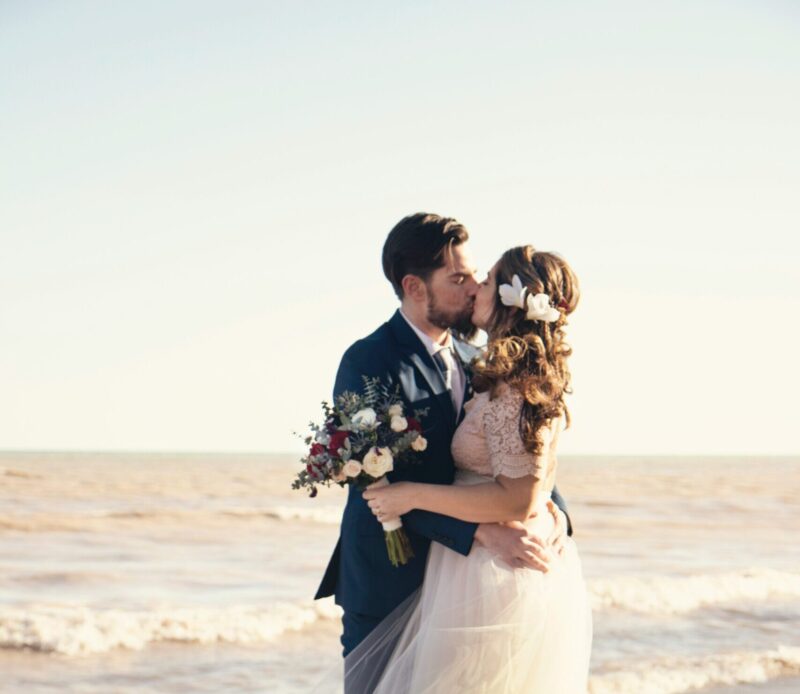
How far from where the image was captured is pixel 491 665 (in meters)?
3.99

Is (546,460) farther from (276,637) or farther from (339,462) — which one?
(276,637)

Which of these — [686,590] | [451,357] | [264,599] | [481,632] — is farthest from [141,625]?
[481,632]

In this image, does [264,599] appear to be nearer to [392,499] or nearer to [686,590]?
[686,590]

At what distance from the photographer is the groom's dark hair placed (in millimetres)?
4340

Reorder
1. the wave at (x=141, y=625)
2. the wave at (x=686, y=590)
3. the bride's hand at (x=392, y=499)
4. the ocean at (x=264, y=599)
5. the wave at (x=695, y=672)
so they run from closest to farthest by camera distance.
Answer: the bride's hand at (x=392, y=499) → the wave at (x=695, y=672) → the ocean at (x=264, y=599) → the wave at (x=141, y=625) → the wave at (x=686, y=590)

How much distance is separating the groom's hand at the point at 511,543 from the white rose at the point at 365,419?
1.85ft

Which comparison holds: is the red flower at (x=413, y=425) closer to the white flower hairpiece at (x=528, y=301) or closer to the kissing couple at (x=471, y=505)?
the kissing couple at (x=471, y=505)

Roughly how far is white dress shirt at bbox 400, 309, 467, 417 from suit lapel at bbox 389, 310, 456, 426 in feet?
0.09

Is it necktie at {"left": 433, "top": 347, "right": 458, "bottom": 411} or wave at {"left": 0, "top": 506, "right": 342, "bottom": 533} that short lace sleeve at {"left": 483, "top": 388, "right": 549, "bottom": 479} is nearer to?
necktie at {"left": 433, "top": 347, "right": 458, "bottom": 411}

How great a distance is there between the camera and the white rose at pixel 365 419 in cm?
390

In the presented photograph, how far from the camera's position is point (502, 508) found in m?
3.93

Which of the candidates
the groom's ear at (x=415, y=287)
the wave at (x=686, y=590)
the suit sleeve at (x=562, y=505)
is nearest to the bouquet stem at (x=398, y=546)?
the suit sleeve at (x=562, y=505)

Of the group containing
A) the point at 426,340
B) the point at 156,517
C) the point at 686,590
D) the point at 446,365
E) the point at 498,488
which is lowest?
the point at 156,517

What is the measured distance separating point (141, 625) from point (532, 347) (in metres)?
6.96
